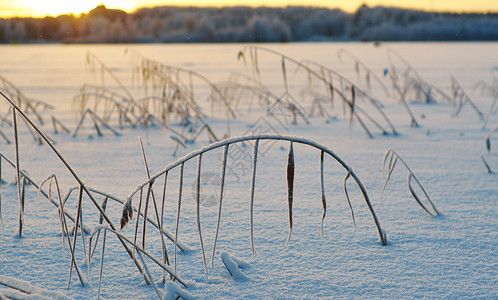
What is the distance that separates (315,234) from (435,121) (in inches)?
73.9

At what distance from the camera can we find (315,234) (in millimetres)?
940

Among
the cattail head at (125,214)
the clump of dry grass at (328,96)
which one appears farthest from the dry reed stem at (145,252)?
the clump of dry grass at (328,96)

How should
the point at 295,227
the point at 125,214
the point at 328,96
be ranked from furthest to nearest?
the point at 328,96 < the point at 295,227 < the point at 125,214

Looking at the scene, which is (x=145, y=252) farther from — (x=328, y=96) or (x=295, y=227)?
(x=328, y=96)

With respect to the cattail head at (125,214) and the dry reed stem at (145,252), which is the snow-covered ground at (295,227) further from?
the cattail head at (125,214)

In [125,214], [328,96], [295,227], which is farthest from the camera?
[328,96]

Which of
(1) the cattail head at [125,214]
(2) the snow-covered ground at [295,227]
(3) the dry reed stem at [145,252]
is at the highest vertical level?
(1) the cattail head at [125,214]

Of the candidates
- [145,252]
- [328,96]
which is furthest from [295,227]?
[328,96]

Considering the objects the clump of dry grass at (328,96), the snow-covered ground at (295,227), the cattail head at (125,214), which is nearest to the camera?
the cattail head at (125,214)

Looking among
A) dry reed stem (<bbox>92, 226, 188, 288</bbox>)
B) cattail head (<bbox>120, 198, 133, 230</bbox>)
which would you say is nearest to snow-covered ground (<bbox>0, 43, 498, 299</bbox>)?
dry reed stem (<bbox>92, 226, 188, 288</bbox>)

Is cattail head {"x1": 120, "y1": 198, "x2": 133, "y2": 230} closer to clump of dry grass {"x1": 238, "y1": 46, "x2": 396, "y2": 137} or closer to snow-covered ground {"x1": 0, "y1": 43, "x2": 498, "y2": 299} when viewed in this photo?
snow-covered ground {"x1": 0, "y1": 43, "x2": 498, "y2": 299}

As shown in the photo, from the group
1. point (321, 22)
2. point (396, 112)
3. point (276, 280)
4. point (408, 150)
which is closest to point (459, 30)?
point (321, 22)

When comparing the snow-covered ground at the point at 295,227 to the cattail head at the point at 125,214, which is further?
the snow-covered ground at the point at 295,227

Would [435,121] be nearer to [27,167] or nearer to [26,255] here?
[27,167]
